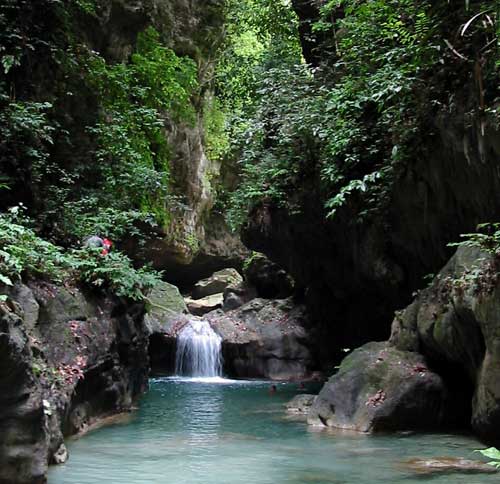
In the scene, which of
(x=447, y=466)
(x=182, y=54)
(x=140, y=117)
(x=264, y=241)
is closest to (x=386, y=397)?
(x=447, y=466)

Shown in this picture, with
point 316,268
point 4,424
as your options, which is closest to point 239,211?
point 316,268

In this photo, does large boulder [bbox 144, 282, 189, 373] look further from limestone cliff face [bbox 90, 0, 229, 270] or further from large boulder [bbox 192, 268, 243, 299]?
large boulder [bbox 192, 268, 243, 299]

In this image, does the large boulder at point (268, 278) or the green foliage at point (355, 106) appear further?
the large boulder at point (268, 278)

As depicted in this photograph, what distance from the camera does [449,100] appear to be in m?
9.80

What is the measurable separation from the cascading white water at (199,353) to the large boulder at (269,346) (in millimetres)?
300

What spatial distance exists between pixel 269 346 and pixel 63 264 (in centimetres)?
974

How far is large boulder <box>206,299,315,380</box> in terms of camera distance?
60.5ft

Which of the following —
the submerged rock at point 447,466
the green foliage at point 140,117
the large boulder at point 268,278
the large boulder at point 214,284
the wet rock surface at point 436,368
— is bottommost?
the submerged rock at point 447,466

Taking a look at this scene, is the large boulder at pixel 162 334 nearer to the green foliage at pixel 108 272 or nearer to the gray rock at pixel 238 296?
the gray rock at pixel 238 296

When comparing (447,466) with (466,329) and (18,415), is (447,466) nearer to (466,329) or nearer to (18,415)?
(466,329)

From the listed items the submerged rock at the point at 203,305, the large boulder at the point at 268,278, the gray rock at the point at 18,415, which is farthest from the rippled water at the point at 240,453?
the submerged rock at the point at 203,305

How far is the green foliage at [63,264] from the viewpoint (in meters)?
7.77

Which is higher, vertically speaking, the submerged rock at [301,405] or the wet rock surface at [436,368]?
the wet rock surface at [436,368]

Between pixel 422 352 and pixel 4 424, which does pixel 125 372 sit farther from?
pixel 4 424
